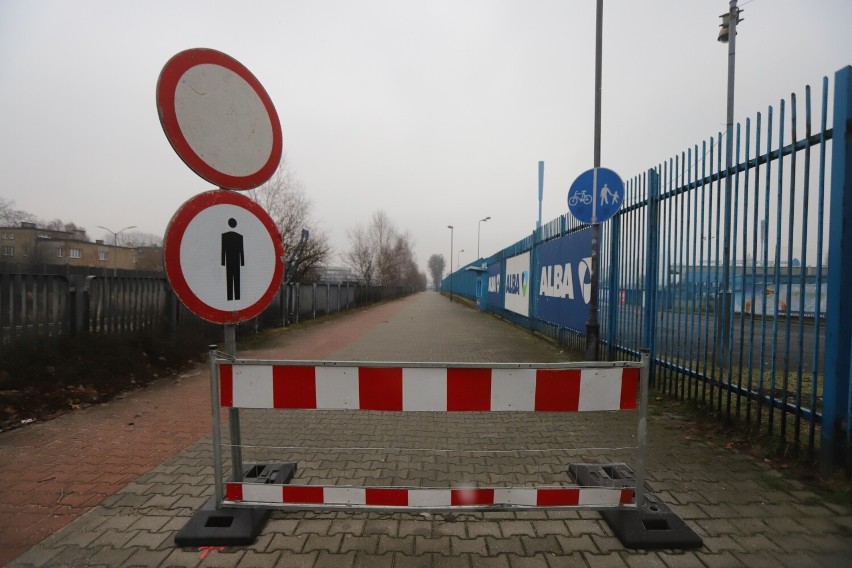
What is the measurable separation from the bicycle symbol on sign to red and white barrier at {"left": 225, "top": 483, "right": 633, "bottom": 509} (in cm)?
488

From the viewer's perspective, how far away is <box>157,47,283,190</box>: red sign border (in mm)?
2248

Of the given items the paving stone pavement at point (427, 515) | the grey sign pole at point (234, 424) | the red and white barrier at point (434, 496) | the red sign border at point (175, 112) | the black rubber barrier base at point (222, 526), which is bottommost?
the paving stone pavement at point (427, 515)

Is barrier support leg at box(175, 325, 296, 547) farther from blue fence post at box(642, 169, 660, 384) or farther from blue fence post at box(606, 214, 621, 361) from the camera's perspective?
blue fence post at box(606, 214, 621, 361)

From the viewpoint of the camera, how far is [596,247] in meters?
6.82

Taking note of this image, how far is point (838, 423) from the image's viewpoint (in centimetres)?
313

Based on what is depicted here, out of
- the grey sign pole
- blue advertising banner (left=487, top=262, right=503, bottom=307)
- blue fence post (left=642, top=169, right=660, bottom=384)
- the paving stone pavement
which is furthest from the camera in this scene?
blue advertising banner (left=487, top=262, right=503, bottom=307)

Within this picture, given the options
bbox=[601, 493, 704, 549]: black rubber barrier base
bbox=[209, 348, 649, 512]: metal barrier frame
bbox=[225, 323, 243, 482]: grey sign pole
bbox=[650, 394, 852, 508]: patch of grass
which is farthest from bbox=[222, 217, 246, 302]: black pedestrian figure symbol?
bbox=[650, 394, 852, 508]: patch of grass

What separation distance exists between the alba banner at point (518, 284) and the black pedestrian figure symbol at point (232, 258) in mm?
11635

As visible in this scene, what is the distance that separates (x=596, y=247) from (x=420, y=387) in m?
5.29

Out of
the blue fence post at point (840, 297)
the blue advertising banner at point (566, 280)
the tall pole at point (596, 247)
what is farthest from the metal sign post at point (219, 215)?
the blue advertising banner at point (566, 280)

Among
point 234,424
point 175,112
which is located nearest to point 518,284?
point 234,424

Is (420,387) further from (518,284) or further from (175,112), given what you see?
(518,284)

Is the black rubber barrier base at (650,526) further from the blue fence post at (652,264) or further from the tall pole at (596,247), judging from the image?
the tall pole at (596,247)

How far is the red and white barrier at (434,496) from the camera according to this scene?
8.18 ft
